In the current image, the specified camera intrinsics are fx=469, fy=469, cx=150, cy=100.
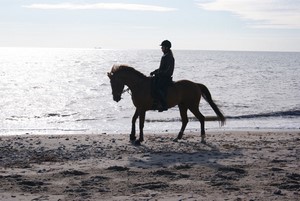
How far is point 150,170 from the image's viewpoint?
10109mm

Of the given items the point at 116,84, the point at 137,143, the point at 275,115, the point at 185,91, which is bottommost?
the point at 275,115

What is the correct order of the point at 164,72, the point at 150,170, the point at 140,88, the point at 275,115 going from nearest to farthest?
the point at 150,170, the point at 164,72, the point at 140,88, the point at 275,115

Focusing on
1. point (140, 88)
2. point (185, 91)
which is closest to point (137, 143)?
point (140, 88)

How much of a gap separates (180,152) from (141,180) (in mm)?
3383

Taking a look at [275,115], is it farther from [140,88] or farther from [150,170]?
[150,170]

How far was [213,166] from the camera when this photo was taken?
34.4 feet

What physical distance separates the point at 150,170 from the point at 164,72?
427 centimetres

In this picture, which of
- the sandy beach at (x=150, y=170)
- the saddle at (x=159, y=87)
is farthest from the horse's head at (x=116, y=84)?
the sandy beach at (x=150, y=170)

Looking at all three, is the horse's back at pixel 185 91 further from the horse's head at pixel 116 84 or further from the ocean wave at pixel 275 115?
the ocean wave at pixel 275 115

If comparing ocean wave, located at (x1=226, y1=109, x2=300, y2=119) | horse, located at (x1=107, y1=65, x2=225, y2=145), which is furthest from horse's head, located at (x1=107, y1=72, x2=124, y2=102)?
ocean wave, located at (x1=226, y1=109, x2=300, y2=119)

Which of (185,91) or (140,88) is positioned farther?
(185,91)

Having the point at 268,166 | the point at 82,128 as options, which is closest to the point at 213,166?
the point at 268,166

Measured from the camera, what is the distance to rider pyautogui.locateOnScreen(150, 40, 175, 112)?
533 inches

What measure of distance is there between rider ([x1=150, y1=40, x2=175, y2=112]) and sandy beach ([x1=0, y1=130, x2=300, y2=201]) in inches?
57.0
